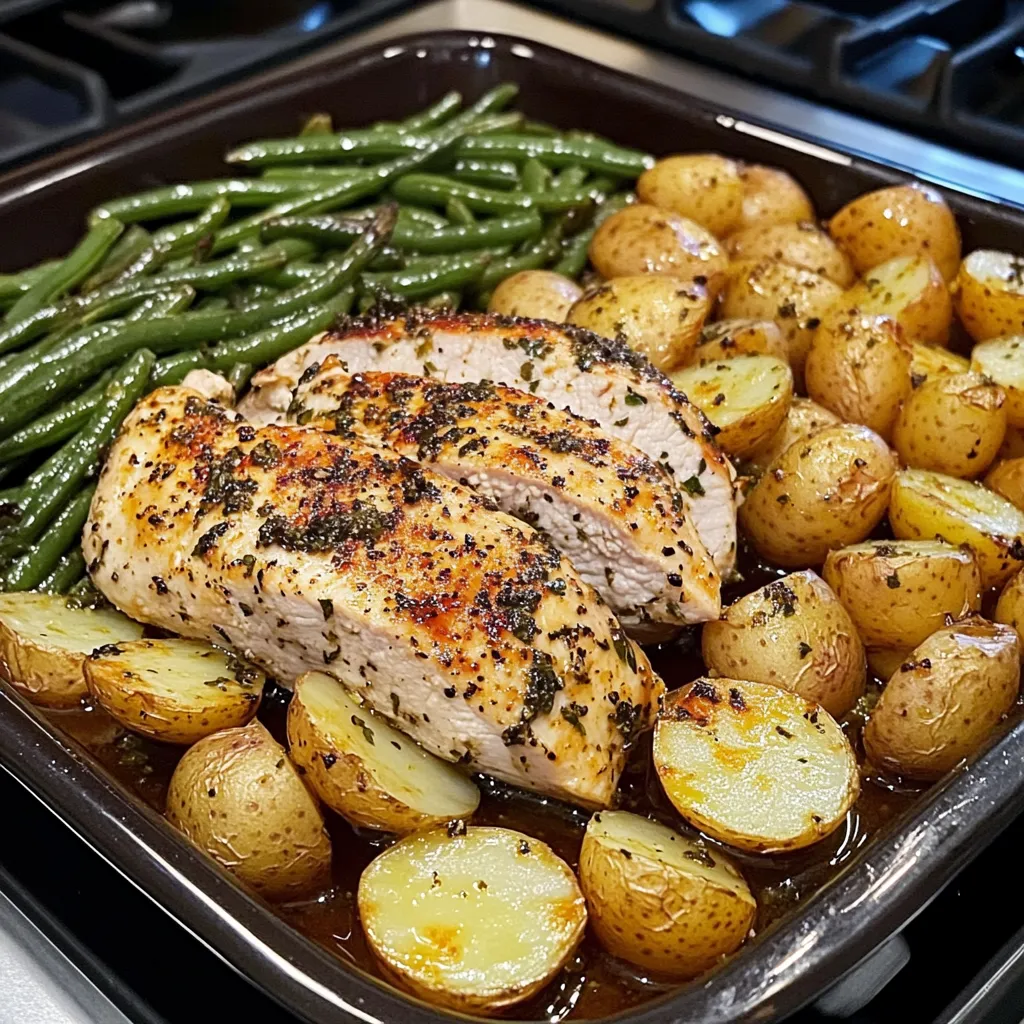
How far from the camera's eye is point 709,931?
58.7 inches

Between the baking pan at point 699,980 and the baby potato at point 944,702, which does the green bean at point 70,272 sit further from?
the baby potato at point 944,702

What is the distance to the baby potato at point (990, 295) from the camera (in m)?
2.41

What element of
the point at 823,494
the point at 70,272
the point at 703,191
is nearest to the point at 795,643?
the point at 823,494

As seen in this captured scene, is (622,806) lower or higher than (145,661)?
lower

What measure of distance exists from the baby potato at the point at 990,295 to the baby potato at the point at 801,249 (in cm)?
24

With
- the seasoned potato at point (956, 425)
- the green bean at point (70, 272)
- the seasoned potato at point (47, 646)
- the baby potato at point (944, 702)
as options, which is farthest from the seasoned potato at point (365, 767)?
the green bean at point (70, 272)

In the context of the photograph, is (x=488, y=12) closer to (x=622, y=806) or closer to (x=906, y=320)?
(x=906, y=320)

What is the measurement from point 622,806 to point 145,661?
27.7 inches

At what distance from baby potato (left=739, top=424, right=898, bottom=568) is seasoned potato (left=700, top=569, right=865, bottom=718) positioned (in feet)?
0.56

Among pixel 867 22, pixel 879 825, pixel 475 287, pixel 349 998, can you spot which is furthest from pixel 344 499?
pixel 867 22

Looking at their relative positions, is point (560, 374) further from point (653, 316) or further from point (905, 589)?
point (905, 589)

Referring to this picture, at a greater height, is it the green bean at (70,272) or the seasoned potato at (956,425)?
the green bean at (70,272)

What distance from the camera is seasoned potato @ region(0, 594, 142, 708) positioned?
1.85m

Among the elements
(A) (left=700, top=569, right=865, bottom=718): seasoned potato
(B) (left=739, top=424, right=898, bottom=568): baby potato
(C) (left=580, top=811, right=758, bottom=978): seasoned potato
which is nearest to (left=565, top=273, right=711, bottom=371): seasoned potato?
(B) (left=739, top=424, right=898, bottom=568): baby potato
